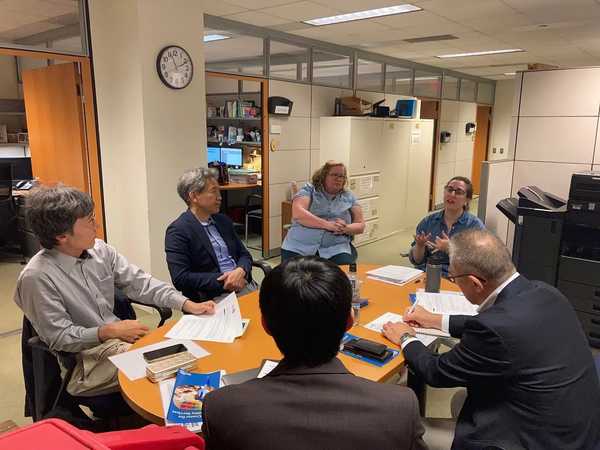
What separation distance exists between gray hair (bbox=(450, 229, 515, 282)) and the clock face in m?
2.89

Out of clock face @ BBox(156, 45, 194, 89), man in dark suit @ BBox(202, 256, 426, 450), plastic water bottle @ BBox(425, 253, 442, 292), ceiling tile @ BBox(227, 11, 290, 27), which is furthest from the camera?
ceiling tile @ BBox(227, 11, 290, 27)

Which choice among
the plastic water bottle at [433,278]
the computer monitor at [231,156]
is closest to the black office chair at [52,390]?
the plastic water bottle at [433,278]

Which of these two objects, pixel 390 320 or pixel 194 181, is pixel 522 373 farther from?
pixel 194 181

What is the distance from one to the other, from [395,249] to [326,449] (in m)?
5.29

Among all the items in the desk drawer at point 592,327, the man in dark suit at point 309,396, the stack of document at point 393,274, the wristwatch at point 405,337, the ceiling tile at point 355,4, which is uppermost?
the ceiling tile at point 355,4

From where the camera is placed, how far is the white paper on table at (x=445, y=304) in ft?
6.88

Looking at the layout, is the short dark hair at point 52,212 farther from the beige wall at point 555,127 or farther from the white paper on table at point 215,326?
the beige wall at point 555,127

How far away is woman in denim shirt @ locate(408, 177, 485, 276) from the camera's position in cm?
300

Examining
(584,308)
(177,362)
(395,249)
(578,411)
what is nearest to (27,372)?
(177,362)

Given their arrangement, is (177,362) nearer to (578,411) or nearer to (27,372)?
(27,372)

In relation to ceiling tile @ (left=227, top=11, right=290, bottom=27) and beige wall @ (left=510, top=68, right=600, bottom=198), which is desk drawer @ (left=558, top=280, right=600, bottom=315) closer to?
beige wall @ (left=510, top=68, right=600, bottom=198)

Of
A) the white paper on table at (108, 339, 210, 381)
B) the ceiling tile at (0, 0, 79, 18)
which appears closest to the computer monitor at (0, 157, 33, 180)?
the ceiling tile at (0, 0, 79, 18)

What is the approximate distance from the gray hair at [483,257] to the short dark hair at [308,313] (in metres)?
0.69

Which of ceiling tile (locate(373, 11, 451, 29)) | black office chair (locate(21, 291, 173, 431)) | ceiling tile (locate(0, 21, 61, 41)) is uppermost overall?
ceiling tile (locate(373, 11, 451, 29))
